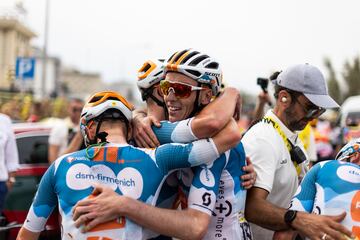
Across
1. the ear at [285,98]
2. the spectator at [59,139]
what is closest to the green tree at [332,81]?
the spectator at [59,139]

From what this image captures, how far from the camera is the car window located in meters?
7.44

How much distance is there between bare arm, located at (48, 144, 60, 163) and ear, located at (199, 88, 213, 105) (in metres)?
5.16

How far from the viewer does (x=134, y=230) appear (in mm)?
2705

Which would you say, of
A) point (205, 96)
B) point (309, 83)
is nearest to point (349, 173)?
point (309, 83)

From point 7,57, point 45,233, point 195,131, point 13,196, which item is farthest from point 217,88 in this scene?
point 7,57

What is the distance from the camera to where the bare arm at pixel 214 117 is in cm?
273

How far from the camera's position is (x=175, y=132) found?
2.84 metres

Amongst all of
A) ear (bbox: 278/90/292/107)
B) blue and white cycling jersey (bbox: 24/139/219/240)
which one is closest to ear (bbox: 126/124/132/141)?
blue and white cycling jersey (bbox: 24/139/219/240)

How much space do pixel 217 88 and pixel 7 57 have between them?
65877 mm

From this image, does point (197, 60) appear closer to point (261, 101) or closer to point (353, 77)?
point (261, 101)

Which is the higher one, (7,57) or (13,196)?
(13,196)

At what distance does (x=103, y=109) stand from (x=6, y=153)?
4547 millimetres

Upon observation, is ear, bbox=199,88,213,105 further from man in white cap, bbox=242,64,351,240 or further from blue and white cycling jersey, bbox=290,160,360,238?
blue and white cycling jersey, bbox=290,160,360,238

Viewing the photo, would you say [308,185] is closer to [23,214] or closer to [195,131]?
[195,131]
